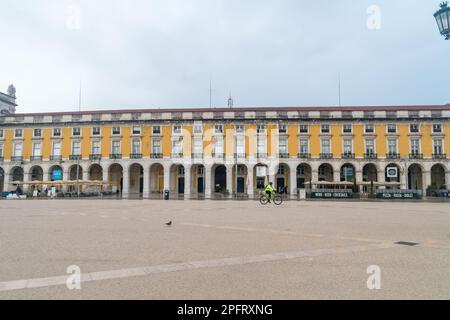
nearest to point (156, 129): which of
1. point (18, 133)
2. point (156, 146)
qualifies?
point (156, 146)

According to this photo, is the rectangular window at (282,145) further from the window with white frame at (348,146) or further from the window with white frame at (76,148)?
the window with white frame at (76,148)

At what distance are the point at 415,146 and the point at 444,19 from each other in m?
40.6

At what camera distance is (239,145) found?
42.1 meters

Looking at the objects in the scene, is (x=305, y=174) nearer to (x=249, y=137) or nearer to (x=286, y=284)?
(x=249, y=137)

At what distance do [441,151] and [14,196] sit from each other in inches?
2111

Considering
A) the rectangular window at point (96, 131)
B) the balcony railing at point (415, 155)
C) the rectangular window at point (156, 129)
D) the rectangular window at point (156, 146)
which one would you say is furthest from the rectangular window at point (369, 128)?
the rectangular window at point (96, 131)

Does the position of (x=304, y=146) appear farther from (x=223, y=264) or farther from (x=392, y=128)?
(x=223, y=264)

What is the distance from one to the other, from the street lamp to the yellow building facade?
113 feet

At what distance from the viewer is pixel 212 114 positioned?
1674 inches

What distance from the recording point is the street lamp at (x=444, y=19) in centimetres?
632

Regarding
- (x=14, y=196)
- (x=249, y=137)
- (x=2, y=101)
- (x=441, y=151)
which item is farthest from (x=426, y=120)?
(x=2, y=101)

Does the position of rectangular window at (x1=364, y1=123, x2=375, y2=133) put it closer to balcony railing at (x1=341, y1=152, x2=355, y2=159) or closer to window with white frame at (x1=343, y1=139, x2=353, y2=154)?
window with white frame at (x1=343, y1=139, x2=353, y2=154)

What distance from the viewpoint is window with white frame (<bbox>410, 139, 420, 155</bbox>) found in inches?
1599

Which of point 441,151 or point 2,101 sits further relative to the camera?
point 2,101
